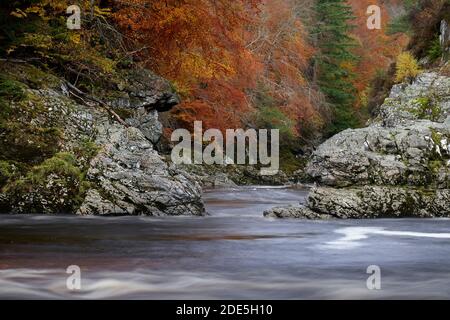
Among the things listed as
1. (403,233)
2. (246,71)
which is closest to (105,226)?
(403,233)

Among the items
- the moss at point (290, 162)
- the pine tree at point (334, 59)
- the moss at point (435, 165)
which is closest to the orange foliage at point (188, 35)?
the moss at point (435, 165)

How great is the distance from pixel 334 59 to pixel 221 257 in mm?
30270

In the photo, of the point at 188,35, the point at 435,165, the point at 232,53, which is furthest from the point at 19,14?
the point at 435,165

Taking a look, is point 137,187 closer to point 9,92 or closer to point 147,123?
point 9,92

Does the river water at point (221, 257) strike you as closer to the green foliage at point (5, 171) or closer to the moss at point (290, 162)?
the green foliage at point (5, 171)

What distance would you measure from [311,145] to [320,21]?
7.64 m

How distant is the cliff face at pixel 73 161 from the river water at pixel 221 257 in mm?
573

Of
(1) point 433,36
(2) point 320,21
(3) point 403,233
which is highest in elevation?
(2) point 320,21

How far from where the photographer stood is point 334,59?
3734 centimetres

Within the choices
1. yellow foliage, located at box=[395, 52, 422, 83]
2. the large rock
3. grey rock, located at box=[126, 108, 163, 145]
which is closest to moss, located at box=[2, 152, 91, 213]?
the large rock

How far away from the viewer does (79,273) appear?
23.3 feet

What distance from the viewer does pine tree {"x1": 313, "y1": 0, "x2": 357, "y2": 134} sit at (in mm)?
36562

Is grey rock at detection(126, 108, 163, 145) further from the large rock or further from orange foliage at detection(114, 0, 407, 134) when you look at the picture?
the large rock
